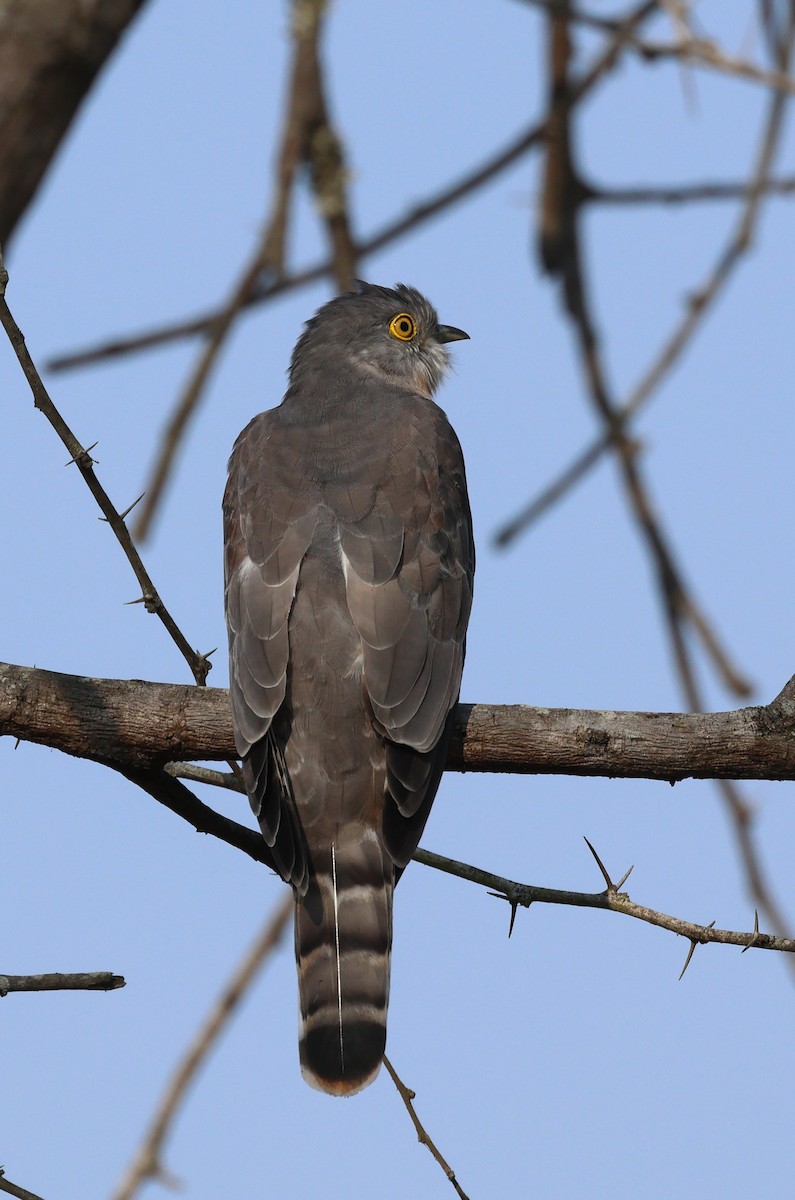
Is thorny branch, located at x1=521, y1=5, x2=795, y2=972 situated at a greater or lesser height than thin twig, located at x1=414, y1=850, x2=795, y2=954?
greater

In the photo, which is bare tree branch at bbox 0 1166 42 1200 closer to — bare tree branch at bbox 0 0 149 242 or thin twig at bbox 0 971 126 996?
thin twig at bbox 0 971 126 996

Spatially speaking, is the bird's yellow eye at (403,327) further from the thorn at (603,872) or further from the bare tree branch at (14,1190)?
the bare tree branch at (14,1190)

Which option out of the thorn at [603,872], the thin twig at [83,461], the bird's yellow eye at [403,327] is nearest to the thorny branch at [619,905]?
the thorn at [603,872]

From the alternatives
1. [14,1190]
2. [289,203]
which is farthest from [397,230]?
[14,1190]

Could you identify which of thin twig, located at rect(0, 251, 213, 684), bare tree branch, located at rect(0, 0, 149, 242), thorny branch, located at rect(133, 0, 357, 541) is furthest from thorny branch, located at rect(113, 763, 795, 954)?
bare tree branch, located at rect(0, 0, 149, 242)

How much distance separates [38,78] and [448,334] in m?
3.01

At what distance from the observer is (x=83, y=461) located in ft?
13.9

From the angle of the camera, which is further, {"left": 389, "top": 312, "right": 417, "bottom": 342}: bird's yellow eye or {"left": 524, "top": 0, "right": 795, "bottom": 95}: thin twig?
{"left": 389, "top": 312, "right": 417, "bottom": 342}: bird's yellow eye

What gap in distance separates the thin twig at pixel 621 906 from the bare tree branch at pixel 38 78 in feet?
9.51

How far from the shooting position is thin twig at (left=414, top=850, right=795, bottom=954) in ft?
14.1

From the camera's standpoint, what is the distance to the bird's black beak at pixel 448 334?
8046mm

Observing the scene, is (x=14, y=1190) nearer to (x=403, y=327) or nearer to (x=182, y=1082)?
(x=182, y=1082)

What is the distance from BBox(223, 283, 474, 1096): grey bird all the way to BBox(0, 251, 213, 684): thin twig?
A: 602 millimetres

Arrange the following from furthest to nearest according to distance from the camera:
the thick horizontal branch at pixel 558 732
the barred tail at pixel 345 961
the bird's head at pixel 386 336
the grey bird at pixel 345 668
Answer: the bird's head at pixel 386 336 < the grey bird at pixel 345 668 < the barred tail at pixel 345 961 < the thick horizontal branch at pixel 558 732
